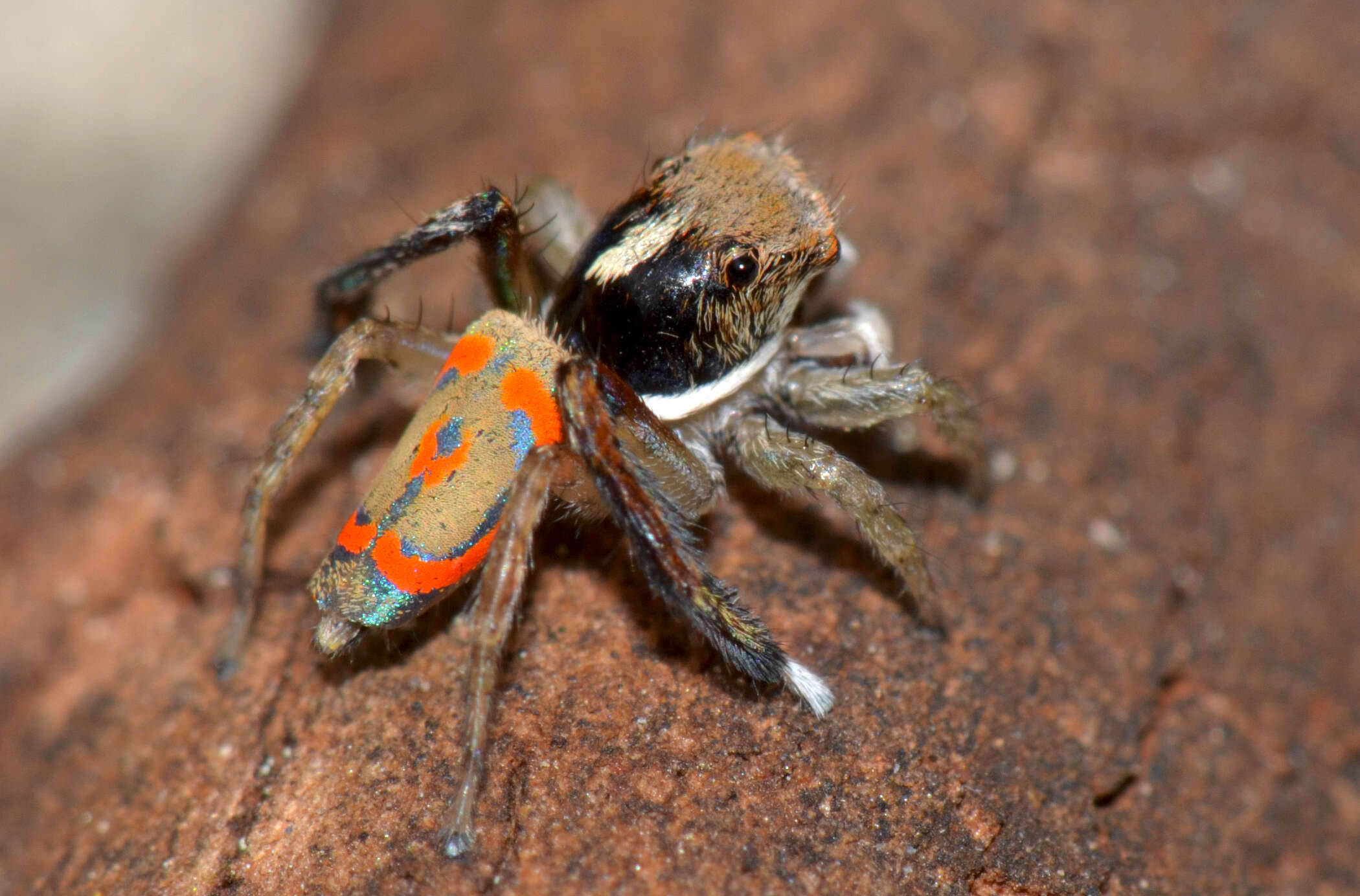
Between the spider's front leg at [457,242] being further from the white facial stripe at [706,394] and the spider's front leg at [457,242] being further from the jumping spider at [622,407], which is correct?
the white facial stripe at [706,394]

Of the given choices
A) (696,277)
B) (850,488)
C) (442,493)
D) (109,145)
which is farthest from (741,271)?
(109,145)

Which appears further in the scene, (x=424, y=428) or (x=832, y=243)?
(x=832, y=243)

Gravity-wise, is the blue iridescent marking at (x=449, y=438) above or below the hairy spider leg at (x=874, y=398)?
above

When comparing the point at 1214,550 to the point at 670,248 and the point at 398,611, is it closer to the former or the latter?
the point at 670,248

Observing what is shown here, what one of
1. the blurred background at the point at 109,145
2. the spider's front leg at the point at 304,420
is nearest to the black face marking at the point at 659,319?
the spider's front leg at the point at 304,420

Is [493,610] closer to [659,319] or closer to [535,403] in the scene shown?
[535,403]

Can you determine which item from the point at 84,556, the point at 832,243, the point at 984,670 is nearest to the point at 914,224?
the point at 832,243
